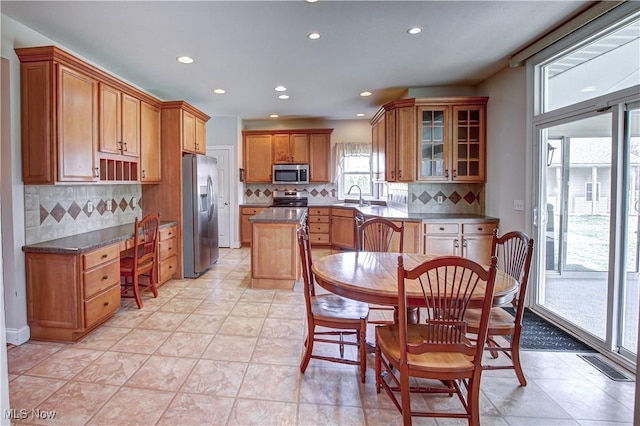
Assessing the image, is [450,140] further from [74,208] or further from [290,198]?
[74,208]

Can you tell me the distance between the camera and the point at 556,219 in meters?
3.25

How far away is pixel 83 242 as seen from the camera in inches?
117

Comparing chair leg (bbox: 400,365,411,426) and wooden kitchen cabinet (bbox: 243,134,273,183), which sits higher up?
wooden kitchen cabinet (bbox: 243,134,273,183)

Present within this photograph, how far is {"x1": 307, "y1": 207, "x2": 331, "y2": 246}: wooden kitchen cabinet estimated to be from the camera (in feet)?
21.7

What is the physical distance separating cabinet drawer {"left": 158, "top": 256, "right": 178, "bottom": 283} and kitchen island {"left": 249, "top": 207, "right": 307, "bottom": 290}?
115cm

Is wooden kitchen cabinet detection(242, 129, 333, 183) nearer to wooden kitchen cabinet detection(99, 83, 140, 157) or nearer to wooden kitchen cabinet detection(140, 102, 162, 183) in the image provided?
wooden kitchen cabinet detection(140, 102, 162, 183)

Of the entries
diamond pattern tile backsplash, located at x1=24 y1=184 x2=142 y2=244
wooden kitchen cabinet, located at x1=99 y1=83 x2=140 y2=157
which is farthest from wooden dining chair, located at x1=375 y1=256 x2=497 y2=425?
wooden kitchen cabinet, located at x1=99 y1=83 x2=140 y2=157

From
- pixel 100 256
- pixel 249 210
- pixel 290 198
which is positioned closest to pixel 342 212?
pixel 290 198

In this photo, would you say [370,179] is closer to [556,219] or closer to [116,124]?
[556,219]

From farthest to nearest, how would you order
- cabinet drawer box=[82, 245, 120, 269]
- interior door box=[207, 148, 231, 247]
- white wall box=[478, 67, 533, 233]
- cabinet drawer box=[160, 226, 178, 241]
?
interior door box=[207, 148, 231, 247] < cabinet drawer box=[160, 226, 178, 241] < white wall box=[478, 67, 533, 233] < cabinet drawer box=[82, 245, 120, 269]

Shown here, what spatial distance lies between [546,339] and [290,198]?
498cm

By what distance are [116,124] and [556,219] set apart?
4609 millimetres

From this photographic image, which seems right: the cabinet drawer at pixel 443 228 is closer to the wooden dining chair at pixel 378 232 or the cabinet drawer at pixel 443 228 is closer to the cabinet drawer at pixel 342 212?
the wooden dining chair at pixel 378 232

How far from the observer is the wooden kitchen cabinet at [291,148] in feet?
22.0
